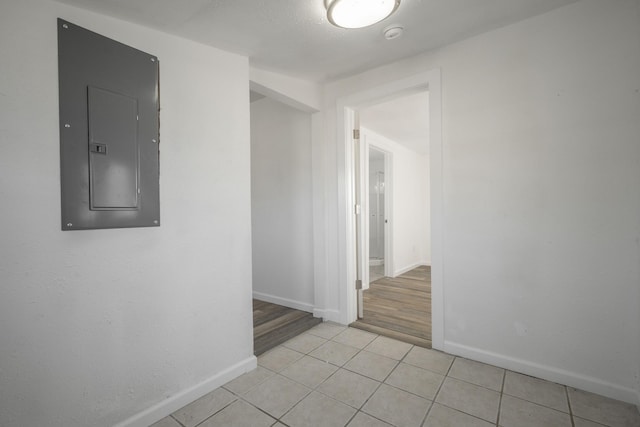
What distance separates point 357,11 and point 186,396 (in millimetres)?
2325

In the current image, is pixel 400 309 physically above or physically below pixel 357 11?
below

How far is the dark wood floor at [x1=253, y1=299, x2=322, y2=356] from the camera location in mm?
2408

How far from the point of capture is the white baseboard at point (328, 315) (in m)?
2.82

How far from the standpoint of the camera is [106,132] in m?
1.41

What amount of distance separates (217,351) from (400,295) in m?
2.51

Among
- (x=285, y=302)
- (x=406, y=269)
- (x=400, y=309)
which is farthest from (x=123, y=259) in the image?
(x=406, y=269)

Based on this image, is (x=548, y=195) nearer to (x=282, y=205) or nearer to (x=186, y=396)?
(x=282, y=205)

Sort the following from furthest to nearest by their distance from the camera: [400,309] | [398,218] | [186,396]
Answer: [398,218], [400,309], [186,396]

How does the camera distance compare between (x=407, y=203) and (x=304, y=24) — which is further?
(x=407, y=203)

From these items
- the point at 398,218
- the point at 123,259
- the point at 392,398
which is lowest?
the point at 392,398

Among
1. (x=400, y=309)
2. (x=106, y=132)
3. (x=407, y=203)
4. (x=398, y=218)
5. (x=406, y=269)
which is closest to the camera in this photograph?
(x=106, y=132)

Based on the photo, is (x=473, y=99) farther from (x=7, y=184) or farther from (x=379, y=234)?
(x=379, y=234)

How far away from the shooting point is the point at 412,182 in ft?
18.5

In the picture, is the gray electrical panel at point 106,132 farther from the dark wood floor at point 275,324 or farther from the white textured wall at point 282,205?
the white textured wall at point 282,205
